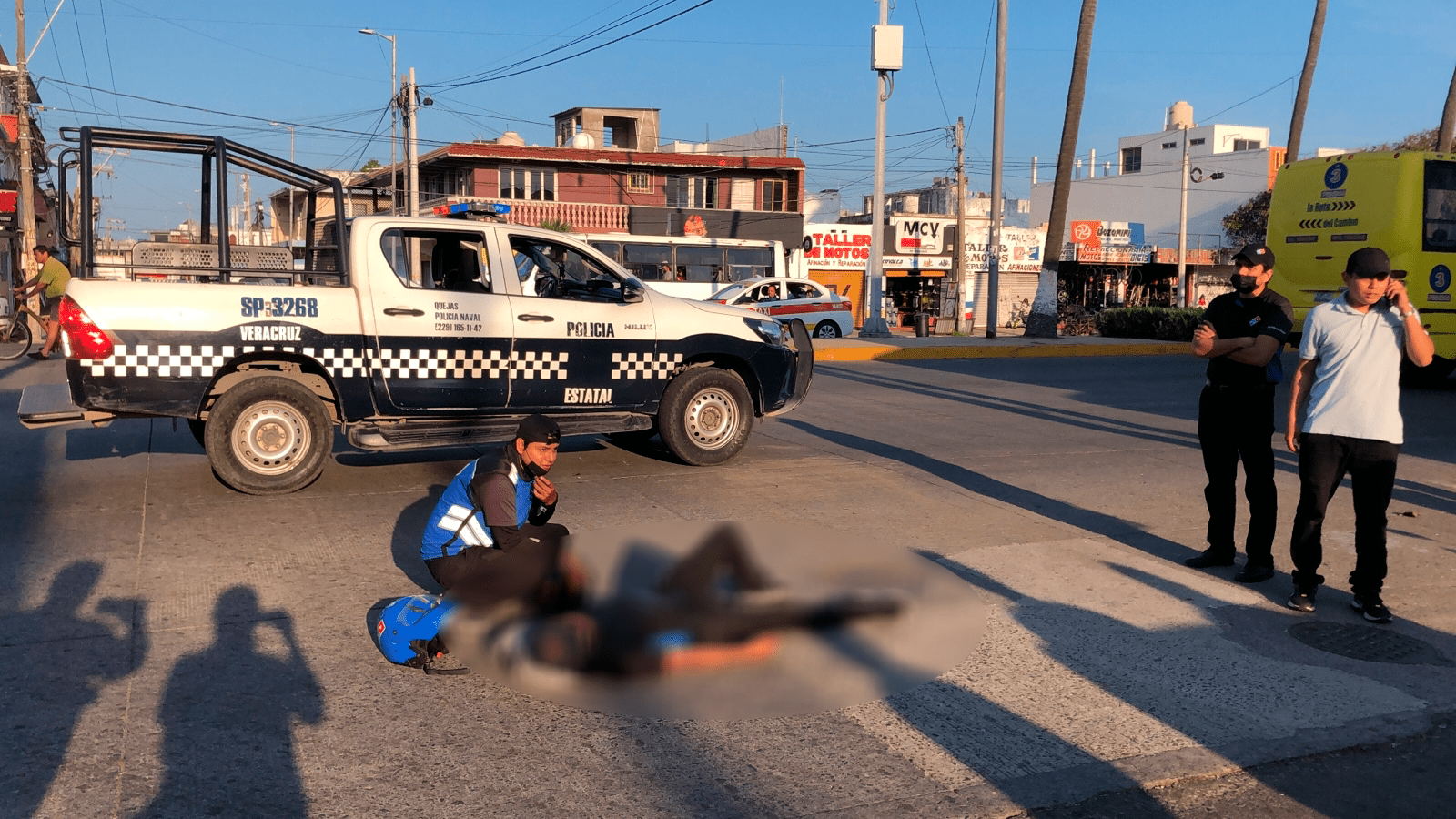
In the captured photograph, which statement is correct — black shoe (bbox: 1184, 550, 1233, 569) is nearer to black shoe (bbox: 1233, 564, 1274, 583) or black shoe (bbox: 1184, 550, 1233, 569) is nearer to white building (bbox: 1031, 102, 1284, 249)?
black shoe (bbox: 1233, 564, 1274, 583)

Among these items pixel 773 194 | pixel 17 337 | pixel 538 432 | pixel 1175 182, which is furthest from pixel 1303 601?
pixel 1175 182

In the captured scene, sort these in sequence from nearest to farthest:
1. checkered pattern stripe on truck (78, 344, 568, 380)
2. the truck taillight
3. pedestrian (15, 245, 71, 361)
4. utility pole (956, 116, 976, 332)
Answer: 1. the truck taillight
2. checkered pattern stripe on truck (78, 344, 568, 380)
3. pedestrian (15, 245, 71, 361)
4. utility pole (956, 116, 976, 332)

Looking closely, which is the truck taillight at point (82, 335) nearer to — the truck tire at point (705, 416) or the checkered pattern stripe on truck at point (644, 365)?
the checkered pattern stripe on truck at point (644, 365)

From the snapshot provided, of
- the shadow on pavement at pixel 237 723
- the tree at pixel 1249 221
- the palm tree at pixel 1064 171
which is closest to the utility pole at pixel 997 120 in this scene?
the palm tree at pixel 1064 171

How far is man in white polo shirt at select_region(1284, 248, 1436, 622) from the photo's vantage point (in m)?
5.61

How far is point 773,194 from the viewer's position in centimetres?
4850

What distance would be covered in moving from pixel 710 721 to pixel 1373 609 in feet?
11.7

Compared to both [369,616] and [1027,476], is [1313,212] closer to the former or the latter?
[1027,476]

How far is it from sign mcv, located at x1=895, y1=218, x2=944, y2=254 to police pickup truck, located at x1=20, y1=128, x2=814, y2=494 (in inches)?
1611

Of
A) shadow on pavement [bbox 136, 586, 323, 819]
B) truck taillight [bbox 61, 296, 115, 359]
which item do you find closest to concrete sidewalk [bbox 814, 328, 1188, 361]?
truck taillight [bbox 61, 296, 115, 359]

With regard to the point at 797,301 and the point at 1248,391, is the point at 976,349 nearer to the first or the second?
the point at 797,301

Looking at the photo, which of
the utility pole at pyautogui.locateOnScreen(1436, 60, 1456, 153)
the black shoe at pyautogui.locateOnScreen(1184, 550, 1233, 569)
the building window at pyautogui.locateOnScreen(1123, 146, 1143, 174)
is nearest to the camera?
the black shoe at pyautogui.locateOnScreen(1184, 550, 1233, 569)

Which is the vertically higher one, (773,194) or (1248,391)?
(773,194)

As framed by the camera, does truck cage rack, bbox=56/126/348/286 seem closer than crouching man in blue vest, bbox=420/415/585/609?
No
